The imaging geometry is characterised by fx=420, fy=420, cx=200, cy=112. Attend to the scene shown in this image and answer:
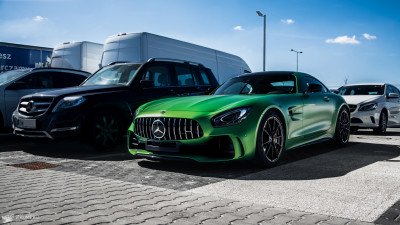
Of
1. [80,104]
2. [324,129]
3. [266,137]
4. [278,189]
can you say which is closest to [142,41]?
[80,104]

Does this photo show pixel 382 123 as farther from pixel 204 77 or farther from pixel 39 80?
pixel 39 80

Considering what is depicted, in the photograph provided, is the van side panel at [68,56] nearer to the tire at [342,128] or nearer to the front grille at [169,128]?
the tire at [342,128]

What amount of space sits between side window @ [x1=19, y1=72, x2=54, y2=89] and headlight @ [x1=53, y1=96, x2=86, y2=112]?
288 cm

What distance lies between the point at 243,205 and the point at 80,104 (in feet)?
13.8

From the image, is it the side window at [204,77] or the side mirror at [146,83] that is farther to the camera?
the side window at [204,77]

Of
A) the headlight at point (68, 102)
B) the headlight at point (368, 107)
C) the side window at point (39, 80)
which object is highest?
the side window at point (39, 80)

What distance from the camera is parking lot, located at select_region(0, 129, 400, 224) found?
3.31m

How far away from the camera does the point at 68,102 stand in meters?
7.00

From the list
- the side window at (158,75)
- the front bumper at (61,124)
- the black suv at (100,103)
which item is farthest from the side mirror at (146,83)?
the front bumper at (61,124)

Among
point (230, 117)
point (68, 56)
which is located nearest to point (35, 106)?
point (230, 117)

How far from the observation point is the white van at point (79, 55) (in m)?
15.4

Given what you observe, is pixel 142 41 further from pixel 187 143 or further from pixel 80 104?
pixel 187 143

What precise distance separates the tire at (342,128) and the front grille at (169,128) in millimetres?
3655

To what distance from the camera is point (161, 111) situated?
18.0ft
